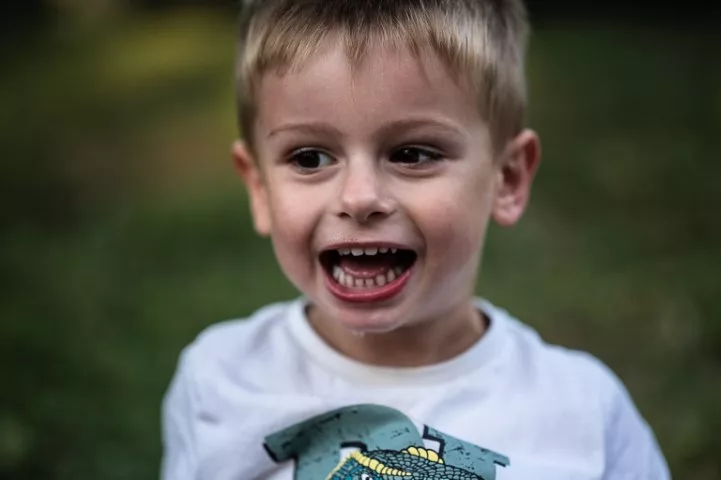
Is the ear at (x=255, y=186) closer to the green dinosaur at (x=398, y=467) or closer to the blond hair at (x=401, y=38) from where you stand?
the blond hair at (x=401, y=38)

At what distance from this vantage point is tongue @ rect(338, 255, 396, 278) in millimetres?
1709

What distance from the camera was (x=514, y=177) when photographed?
6.47ft

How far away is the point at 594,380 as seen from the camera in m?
1.93

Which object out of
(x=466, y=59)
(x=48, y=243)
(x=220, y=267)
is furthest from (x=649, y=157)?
(x=466, y=59)

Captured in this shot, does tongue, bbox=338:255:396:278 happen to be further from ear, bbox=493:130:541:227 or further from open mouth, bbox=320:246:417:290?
ear, bbox=493:130:541:227

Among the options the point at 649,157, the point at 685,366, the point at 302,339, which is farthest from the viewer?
the point at 649,157

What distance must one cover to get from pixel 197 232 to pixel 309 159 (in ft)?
7.88

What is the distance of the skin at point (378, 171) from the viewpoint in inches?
64.2

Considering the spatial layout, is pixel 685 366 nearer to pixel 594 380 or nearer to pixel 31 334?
pixel 594 380

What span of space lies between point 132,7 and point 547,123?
336cm

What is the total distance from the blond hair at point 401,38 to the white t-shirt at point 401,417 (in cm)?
46

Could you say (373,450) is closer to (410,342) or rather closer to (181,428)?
(410,342)

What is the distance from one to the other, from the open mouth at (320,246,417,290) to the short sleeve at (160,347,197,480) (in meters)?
0.44

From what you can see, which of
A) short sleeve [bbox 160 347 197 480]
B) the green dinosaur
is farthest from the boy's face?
short sleeve [bbox 160 347 197 480]
